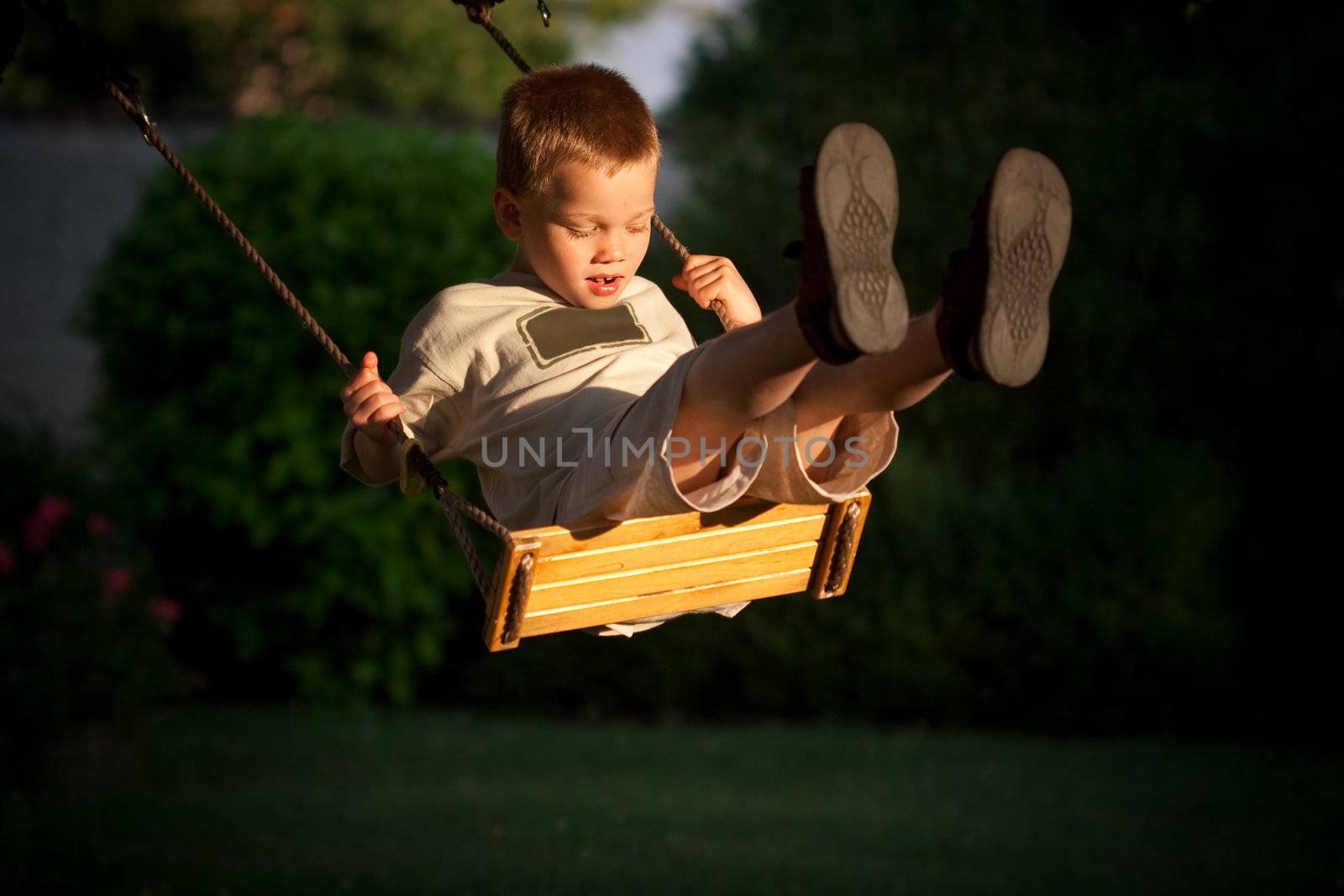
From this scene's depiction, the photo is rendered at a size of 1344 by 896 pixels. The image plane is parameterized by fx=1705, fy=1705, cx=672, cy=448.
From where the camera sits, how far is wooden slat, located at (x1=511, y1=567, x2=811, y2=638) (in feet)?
11.4

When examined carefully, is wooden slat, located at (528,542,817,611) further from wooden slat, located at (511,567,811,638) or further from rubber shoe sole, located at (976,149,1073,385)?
rubber shoe sole, located at (976,149,1073,385)

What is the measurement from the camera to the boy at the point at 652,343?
2.99 meters

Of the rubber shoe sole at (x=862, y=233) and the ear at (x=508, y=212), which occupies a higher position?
the ear at (x=508, y=212)

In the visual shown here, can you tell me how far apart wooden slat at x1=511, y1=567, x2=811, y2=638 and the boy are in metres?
0.13

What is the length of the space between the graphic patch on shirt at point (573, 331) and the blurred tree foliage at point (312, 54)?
20.3 metres

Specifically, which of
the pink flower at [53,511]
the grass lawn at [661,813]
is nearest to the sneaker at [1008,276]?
the grass lawn at [661,813]

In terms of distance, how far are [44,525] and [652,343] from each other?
4180 mm

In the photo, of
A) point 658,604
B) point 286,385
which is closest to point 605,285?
point 658,604

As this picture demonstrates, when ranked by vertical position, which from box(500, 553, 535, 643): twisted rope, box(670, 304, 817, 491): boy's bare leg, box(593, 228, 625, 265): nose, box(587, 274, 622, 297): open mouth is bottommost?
box(500, 553, 535, 643): twisted rope

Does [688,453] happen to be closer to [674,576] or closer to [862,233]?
[674,576]

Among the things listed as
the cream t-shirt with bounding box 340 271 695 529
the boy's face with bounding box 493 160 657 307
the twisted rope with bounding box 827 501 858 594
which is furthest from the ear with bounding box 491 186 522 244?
the twisted rope with bounding box 827 501 858 594

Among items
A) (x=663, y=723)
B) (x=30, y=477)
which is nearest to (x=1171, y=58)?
(x=663, y=723)

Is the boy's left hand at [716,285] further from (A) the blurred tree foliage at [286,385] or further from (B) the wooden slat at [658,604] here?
(A) the blurred tree foliage at [286,385]

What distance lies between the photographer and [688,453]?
3.29 m
